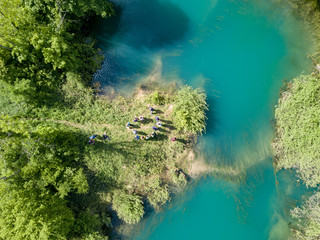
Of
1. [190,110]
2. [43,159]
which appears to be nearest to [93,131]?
[43,159]

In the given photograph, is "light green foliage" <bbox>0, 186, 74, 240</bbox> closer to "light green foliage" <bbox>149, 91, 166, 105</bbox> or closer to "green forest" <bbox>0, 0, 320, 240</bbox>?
"green forest" <bbox>0, 0, 320, 240</bbox>

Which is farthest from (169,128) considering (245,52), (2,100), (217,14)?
(2,100)

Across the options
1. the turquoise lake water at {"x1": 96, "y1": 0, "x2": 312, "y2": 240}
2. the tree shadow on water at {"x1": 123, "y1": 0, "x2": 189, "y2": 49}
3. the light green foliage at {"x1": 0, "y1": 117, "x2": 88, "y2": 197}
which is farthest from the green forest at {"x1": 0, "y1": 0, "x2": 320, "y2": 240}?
the tree shadow on water at {"x1": 123, "y1": 0, "x2": 189, "y2": 49}

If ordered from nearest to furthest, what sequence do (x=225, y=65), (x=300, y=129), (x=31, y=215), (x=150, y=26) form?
(x=31, y=215) → (x=300, y=129) → (x=225, y=65) → (x=150, y=26)

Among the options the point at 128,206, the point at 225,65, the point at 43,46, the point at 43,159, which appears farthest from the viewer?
the point at 225,65

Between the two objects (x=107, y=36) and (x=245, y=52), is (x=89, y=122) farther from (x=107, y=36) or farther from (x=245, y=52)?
(x=245, y=52)

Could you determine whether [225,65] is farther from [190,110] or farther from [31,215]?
[31,215]

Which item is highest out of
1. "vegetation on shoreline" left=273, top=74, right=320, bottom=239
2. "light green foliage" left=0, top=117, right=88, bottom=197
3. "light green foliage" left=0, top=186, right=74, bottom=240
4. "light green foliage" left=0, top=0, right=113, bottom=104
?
"vegetation on shoreline" left=273, top=74, right=320, bottom=239
